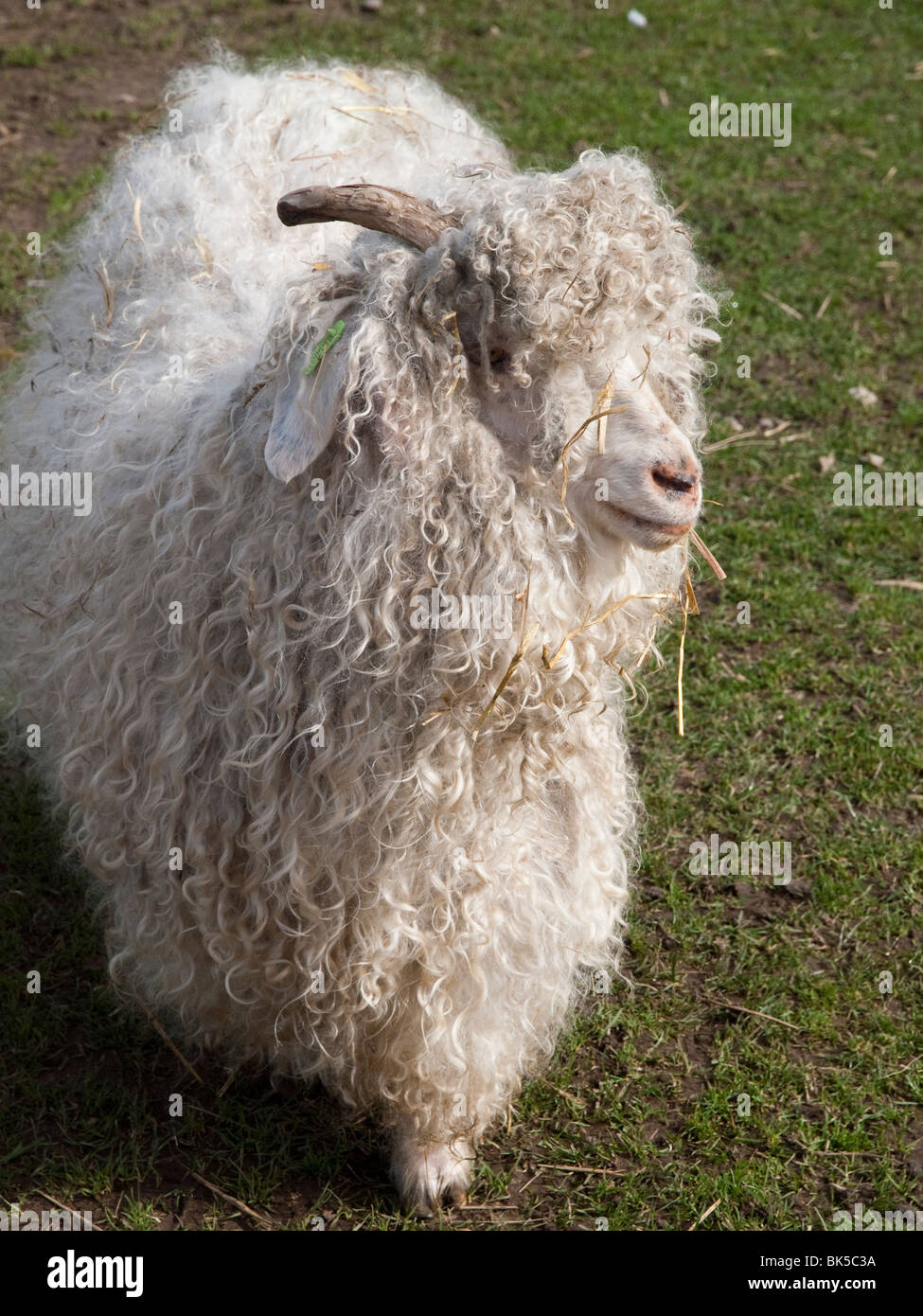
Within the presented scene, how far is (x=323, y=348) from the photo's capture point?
2.19 metres

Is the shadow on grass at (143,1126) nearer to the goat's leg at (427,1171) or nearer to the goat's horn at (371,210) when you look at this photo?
the goat's leg at (427,1171)

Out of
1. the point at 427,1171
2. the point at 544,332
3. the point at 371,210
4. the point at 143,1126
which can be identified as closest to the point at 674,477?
the point at 544,332

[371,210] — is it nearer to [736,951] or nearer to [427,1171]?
[427,1171]

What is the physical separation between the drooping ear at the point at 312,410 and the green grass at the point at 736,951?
128 centimetres

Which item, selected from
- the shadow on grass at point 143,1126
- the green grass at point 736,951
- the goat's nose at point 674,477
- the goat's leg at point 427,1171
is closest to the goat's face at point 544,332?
the goat's nose at point 674,477

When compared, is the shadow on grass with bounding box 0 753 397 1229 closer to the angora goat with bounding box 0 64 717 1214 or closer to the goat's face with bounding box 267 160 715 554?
the angora goat with bounding box 0 64 717 1214

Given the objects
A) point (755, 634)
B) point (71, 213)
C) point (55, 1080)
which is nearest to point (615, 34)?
point (71, 213)

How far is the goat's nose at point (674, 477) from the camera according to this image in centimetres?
222

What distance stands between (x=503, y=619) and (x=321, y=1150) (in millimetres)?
1520

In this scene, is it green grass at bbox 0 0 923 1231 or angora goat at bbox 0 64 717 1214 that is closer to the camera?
angora goat at bbox 0 64 717 1214

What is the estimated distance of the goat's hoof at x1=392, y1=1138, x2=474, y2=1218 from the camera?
114 inches

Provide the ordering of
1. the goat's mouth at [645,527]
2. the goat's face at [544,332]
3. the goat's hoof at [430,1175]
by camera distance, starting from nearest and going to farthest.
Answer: the goat's face at [544,332], the goat's mouth at [645,527], the goat's hoof at [430,1175]

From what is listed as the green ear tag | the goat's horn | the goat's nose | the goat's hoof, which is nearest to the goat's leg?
the goat's hoof

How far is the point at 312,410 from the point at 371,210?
372 millimetres
